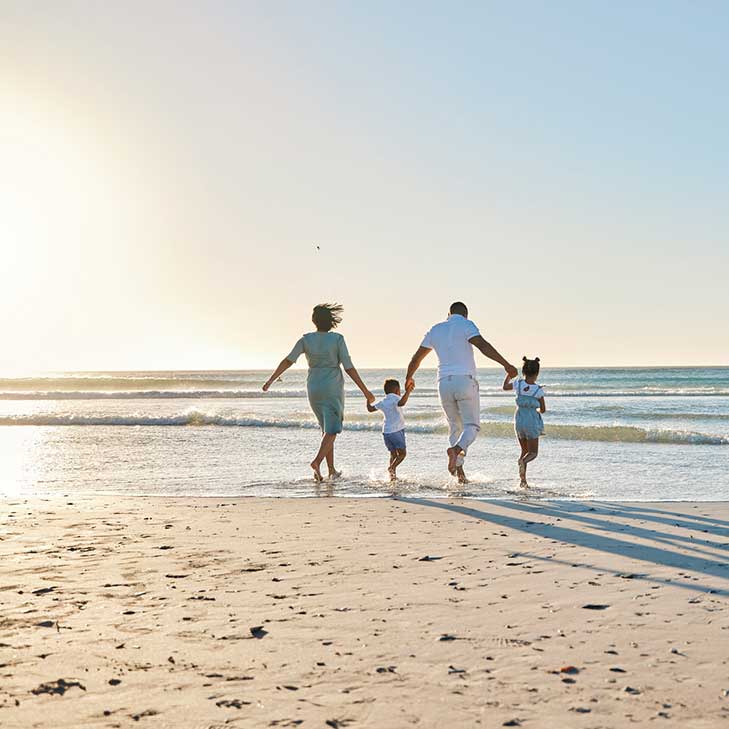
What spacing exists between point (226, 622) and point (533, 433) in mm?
5651

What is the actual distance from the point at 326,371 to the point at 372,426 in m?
7.88

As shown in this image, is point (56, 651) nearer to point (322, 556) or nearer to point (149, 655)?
point (149, 655)

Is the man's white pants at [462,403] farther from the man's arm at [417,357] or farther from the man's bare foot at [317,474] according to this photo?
the man's bare foot at [317,474]

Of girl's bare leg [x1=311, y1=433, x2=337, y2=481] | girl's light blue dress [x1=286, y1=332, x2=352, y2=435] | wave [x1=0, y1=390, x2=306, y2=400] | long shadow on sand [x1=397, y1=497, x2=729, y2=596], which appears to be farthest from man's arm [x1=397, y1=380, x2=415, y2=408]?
wave [x1=0, y1=390, x2=306, y2=400]

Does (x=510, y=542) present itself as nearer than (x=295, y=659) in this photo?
No

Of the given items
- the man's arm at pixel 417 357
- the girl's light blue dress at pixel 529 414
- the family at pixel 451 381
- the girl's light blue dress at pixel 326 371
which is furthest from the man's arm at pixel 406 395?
the girl's light blue dress at pixel 529 414

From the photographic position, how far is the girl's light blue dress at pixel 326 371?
951 centimetres

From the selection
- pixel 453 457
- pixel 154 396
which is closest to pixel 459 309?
pixel 453 457

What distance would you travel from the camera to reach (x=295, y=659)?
3229 mm

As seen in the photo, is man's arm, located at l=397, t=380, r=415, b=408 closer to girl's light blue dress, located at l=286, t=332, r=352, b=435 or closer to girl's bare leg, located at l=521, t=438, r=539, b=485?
girl's light blue dress, located at l=286, t=332, r=352, b=435

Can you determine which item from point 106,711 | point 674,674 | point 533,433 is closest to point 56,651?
point 106,711

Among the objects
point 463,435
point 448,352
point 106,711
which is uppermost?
point 448,352

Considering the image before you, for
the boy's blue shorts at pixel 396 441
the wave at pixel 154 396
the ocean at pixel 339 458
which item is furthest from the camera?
the wave at pixel 154 396

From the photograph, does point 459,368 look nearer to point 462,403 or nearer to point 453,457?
point 462,403
